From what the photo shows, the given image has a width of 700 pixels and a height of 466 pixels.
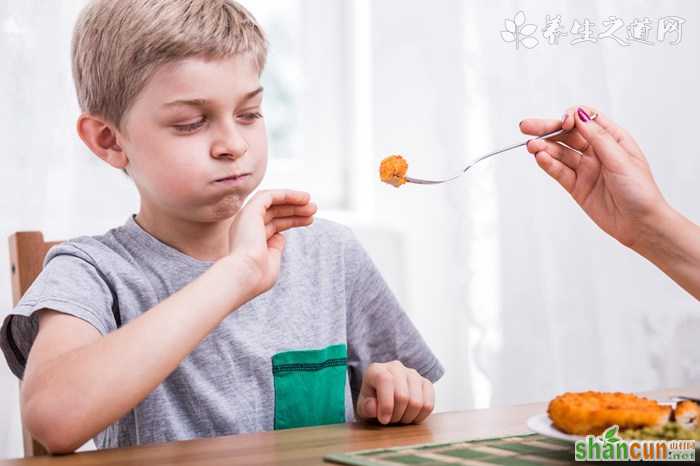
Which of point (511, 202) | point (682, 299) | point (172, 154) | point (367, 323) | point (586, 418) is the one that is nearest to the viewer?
point (586, 418)

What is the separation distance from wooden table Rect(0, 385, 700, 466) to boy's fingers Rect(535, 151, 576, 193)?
1.14 ft

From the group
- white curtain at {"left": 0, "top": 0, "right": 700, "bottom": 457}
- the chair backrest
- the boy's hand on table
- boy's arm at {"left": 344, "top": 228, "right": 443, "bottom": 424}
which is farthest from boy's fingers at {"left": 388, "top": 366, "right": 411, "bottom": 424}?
white curtain at {"left": 0, "top": 0, "right": 700, "bottom": 457}

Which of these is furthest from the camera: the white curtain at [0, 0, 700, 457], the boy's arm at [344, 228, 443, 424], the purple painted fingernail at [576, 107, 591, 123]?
the white curtain at [0, 0, 700, 457]

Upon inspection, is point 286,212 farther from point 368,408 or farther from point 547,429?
point 547,429

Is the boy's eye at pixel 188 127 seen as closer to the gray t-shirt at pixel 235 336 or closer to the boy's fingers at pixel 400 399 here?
the gray t-shirt at pixel 235 336

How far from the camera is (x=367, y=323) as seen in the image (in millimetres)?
1294

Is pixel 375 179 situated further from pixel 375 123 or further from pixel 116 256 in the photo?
pixel 116 256

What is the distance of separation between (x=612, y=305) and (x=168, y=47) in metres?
1.19

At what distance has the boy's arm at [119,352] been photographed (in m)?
0.83

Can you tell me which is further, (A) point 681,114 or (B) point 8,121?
(A) point 681,114

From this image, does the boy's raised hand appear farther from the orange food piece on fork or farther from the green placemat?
the green placemat

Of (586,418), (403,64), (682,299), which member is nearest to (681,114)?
(682,299)

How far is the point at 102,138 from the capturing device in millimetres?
1164

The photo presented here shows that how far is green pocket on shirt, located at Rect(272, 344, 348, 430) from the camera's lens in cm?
112
